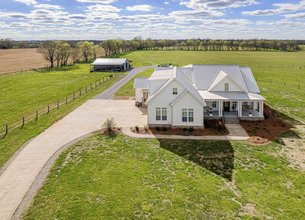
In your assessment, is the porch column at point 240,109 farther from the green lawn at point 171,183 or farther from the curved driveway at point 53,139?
the curved driveway at point 53,139

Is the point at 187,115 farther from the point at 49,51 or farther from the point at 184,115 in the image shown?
the point at 49,51

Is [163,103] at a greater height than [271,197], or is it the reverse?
[163,103]

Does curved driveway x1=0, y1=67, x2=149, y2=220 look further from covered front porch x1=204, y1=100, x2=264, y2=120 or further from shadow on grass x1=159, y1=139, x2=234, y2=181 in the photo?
covered front porch x1=204, y1=100, x2=264, y2=120

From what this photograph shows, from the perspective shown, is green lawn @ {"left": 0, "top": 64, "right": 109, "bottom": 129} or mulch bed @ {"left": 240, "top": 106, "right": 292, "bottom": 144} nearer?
mulch bed @ {"left": 240, "top": 106, "right": 292, "bottom": 144}

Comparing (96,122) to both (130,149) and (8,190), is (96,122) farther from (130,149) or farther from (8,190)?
(8,190)

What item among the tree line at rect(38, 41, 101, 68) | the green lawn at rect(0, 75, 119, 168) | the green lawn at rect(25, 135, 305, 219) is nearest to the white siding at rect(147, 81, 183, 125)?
the green lawn at rect(25, 135, 305, 219)

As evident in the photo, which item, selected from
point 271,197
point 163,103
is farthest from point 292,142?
point 163,103

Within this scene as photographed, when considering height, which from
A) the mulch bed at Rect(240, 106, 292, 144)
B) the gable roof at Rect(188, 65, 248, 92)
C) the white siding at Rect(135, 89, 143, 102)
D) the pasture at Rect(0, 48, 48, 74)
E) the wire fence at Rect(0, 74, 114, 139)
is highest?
the pasture at Rect(0, 48, 48, 74)
